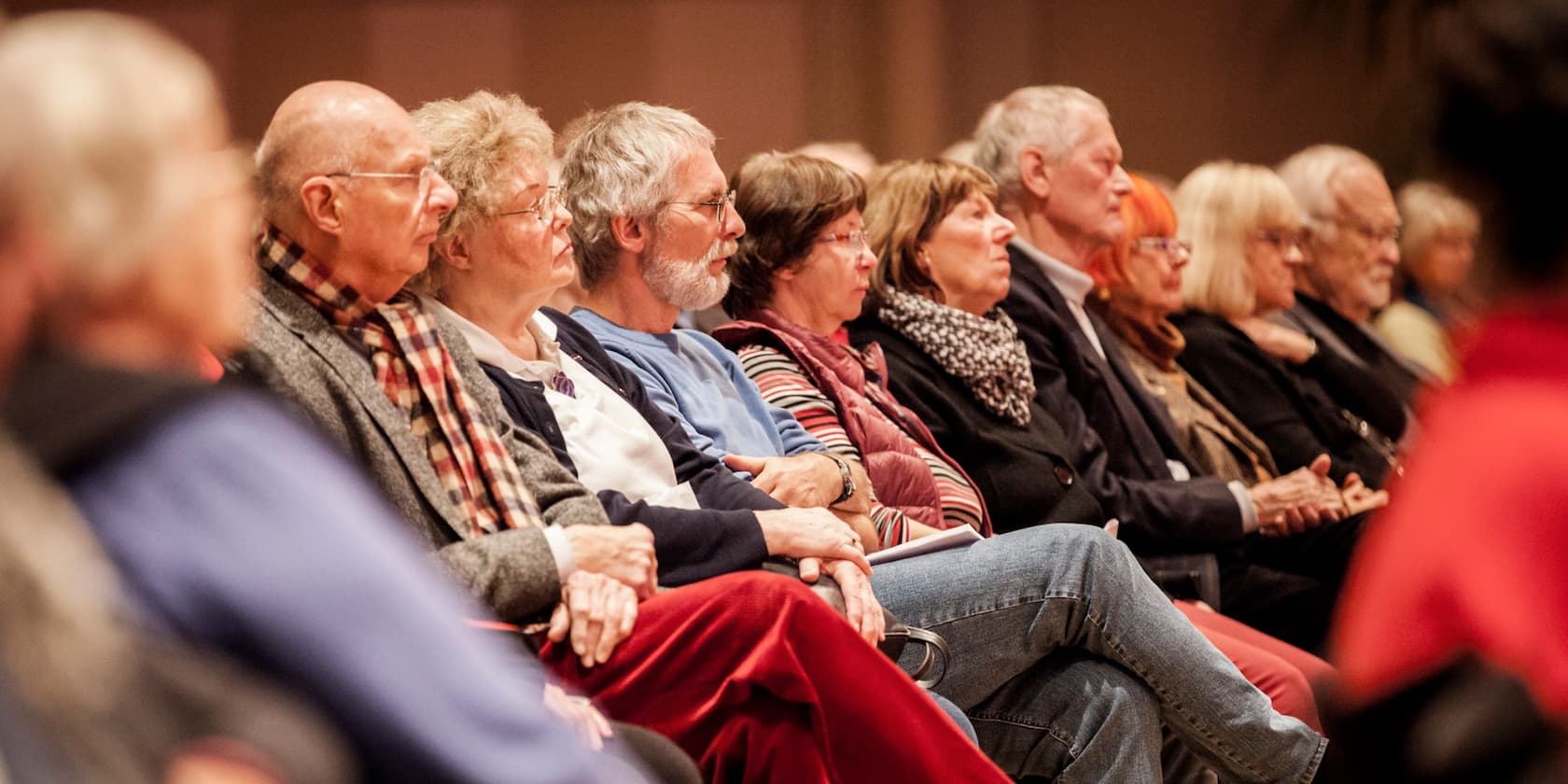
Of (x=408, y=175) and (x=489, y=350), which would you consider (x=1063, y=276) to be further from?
(x=408, y=175)

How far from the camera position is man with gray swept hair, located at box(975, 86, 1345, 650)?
143 inches

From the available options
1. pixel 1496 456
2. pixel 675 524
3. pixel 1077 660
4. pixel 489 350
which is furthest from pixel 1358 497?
pixel 1496 456

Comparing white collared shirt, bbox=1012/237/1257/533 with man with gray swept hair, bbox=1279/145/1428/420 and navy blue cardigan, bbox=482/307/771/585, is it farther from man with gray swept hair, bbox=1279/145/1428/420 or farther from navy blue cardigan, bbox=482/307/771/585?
navy blue cardigan, bbox=482/307/771/585

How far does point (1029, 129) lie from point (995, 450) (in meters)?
1.13

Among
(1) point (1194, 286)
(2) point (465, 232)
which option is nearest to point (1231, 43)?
(1) point (1194, 286)

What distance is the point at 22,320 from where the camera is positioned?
3.75 feet

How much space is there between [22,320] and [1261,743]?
2.12 meters

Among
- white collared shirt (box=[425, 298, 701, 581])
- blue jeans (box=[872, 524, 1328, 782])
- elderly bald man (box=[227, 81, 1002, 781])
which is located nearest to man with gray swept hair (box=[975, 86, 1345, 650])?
blue jeans (box=[872, 524, 1328, 782])

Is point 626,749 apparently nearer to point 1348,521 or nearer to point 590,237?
point 590,237

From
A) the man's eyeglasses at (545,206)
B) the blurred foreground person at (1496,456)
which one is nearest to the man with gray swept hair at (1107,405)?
the man's eyeglasses at (545,206)

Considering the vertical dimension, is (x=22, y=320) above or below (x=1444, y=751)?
above

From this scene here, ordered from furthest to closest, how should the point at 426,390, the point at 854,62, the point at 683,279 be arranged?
the point at 854,62, the point at 683,279, the point at 426,390

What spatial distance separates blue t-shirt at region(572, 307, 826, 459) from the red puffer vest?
123 mm

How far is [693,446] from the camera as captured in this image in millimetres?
Result: 2855
